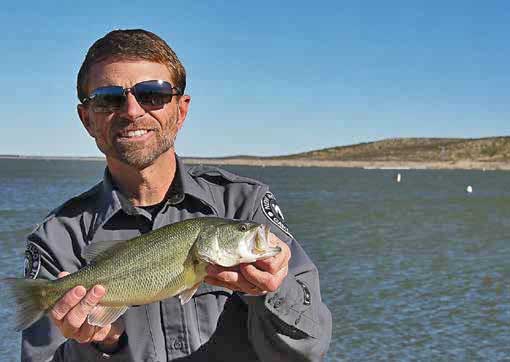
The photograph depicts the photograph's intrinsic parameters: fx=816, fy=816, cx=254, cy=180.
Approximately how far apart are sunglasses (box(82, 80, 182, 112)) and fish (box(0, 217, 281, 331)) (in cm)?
71

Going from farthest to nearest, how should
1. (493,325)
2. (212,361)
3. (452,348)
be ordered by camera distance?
(493,325), (452,348), (212,361)

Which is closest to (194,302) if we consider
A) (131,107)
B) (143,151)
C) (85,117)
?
(143,151)

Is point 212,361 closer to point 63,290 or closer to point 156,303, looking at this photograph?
point 156,303

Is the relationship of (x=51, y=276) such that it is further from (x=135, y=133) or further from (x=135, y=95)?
(x=135, y=95)

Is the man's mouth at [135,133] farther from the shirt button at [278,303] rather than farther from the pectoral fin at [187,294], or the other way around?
the shirt button at [278,303]

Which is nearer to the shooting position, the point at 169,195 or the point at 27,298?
the point at 27,298

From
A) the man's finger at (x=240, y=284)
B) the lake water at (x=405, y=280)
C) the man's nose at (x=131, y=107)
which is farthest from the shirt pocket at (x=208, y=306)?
the lake water at (x=405, y=280)

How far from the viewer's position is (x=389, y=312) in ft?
66.7

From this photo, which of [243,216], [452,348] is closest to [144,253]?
[243,216]

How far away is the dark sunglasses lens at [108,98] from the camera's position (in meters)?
4.28

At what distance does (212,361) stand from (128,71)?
5.21ft

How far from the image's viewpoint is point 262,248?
372 centimetres

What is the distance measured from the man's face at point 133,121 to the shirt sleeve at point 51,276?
1.71 feet

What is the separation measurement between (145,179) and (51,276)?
2.33 feet
